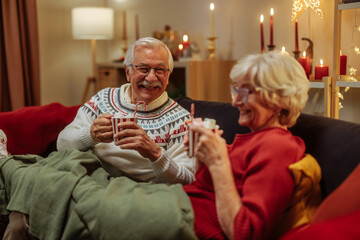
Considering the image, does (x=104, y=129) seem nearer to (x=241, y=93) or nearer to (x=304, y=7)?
(x=241, y=93)

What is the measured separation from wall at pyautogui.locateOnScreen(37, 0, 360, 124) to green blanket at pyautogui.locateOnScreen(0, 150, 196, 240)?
1717mm

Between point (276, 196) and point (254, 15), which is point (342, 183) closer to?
point (276, 196)

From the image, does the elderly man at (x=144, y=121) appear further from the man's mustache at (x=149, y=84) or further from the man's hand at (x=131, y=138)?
the man's hand at (x=131, y=138)

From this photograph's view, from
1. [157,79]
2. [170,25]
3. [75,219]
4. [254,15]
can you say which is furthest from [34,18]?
[75,219]

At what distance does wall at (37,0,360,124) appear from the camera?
279cm

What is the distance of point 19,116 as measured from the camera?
2367 millimetres

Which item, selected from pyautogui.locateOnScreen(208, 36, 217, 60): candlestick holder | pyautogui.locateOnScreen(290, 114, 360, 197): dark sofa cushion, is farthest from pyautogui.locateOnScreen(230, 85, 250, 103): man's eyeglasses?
pyautogui.locateOnScreen(208, 36, 217, 60): candlestick holder

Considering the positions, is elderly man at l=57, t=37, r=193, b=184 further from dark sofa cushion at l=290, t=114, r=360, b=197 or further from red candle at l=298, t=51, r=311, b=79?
red candle at l=298, t=51, r=311, b=79

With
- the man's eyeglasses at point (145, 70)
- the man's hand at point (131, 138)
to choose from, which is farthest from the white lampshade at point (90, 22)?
the man's hand at point (131, 138)

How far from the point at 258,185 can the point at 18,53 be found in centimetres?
303

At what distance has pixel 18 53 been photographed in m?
3.59

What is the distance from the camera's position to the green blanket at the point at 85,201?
1.15m

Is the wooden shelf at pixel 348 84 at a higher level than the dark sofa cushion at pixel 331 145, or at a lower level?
higher

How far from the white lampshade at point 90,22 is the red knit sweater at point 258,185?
287 centimetres
